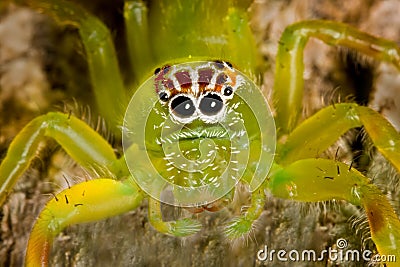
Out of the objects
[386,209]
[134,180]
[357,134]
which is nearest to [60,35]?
[134,180]

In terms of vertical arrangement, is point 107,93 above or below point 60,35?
below

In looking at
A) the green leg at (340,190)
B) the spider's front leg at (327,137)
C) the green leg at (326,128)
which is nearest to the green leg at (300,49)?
the spider's front leg at (327,137)

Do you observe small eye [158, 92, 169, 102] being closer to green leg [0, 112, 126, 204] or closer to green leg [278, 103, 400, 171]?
green leg [0, 112, 126, 204]

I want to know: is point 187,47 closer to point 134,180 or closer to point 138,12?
point 138,12

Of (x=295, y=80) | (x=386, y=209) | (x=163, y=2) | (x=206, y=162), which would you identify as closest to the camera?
(x=386, y=209)

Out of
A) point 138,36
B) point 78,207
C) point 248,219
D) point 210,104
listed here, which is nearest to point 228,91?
point 210,104

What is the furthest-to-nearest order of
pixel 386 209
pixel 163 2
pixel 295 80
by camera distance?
1. pixel 163 2
2. pixel 295 80
3. pixel 386 209

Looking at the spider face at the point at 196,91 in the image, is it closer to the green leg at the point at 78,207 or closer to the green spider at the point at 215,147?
the green spider at the point at 215,147

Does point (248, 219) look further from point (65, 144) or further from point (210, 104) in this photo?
point (65, 144)
